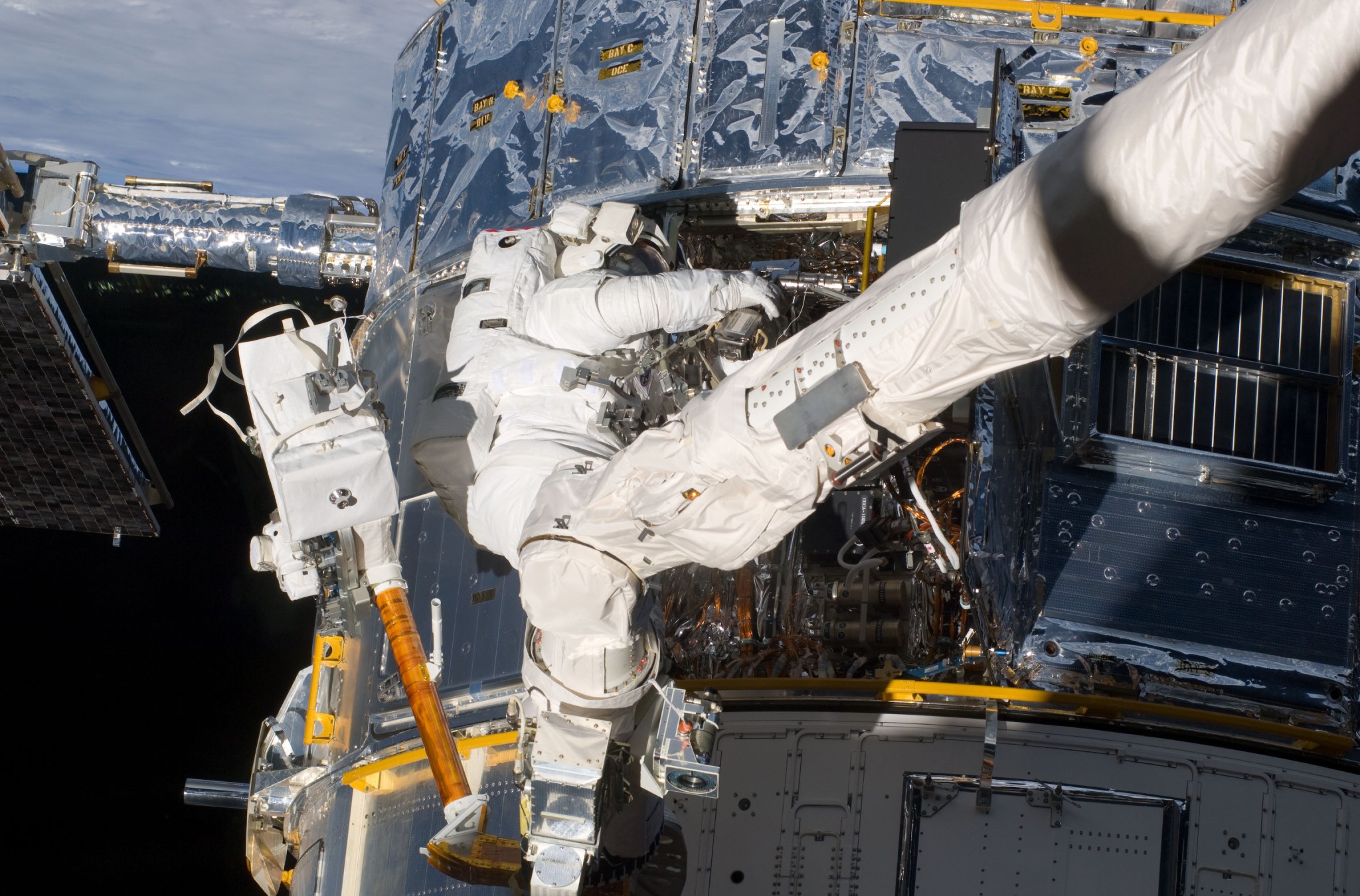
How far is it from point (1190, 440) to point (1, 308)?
4.87 metres

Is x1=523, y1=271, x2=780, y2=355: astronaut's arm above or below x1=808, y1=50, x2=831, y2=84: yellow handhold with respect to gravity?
below

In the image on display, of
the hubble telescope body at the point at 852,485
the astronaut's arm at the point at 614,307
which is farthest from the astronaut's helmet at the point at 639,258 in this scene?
the astronaut's arm at the point at 614,307

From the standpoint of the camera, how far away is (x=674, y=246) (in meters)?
5.80

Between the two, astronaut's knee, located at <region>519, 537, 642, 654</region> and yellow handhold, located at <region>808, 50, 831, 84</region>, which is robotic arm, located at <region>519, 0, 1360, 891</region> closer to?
astronaut's knee, located at <region>519, 537, 642, 654</region>

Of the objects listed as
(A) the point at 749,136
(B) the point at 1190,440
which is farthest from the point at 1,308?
(B) the point at 1190,440

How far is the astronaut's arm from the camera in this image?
4574 millimetres

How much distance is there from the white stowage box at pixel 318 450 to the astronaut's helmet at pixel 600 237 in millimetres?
1034

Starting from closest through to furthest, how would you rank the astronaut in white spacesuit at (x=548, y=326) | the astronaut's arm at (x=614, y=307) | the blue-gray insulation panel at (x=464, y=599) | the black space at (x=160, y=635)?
the astronaut in white spacesuit at (x=548, y=326)
the astronaut's arm at (x=614, y=307)
the blue-gray insulation panel at (x=464, y=599)
the black space at (x=160, y=635)

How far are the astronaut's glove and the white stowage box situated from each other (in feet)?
4.00

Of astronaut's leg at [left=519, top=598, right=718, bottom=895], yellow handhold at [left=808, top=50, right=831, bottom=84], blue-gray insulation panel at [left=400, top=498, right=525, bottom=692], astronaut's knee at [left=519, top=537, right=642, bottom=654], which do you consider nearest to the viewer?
astronaut's knee at [left=519, top=537, right=642, bottom=654]

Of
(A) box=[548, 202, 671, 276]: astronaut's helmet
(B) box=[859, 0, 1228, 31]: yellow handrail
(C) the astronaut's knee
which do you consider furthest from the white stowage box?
(B) box=[859, 0, 1228, 31]: yellow handrail

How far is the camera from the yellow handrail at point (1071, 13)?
5.50 metres

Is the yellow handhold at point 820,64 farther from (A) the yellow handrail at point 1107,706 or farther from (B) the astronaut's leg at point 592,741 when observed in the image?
(B) the astronaut's leg at point 592,741

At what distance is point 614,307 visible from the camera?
4.56 meters
